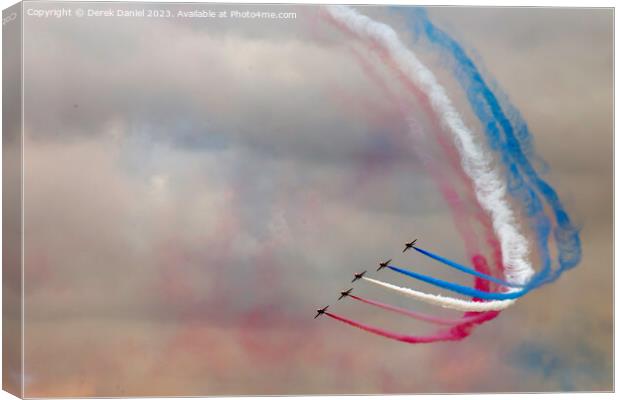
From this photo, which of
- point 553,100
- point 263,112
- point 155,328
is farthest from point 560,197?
point 155,328

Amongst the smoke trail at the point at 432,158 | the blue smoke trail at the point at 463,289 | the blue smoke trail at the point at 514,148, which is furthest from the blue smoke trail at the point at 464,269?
the blue smoke trail at the point at 514,148

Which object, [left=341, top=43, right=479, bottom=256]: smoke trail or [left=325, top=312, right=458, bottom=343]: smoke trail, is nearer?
[left=325, top=312, right=458, bottom=343]: smoke trail

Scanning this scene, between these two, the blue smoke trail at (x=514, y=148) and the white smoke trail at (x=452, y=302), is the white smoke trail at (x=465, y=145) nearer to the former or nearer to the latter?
the blue smoke trail at (x=514, y=148)

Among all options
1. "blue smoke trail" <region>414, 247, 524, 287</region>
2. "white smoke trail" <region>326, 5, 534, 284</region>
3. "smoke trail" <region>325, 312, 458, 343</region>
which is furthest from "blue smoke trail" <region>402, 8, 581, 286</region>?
"smoke trail" <region>325, 312, 458, 343</region>

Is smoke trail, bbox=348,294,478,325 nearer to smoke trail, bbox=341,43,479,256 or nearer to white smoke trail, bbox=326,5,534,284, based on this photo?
smoke trail, bbox=341,43,479,256

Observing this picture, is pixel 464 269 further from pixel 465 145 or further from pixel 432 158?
pixel 465 145

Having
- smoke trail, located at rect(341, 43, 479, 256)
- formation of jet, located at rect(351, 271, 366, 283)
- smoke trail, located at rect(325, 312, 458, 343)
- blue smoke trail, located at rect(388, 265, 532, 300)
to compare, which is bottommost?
smoke trail, located at rect(325, 312, 458, 343)
